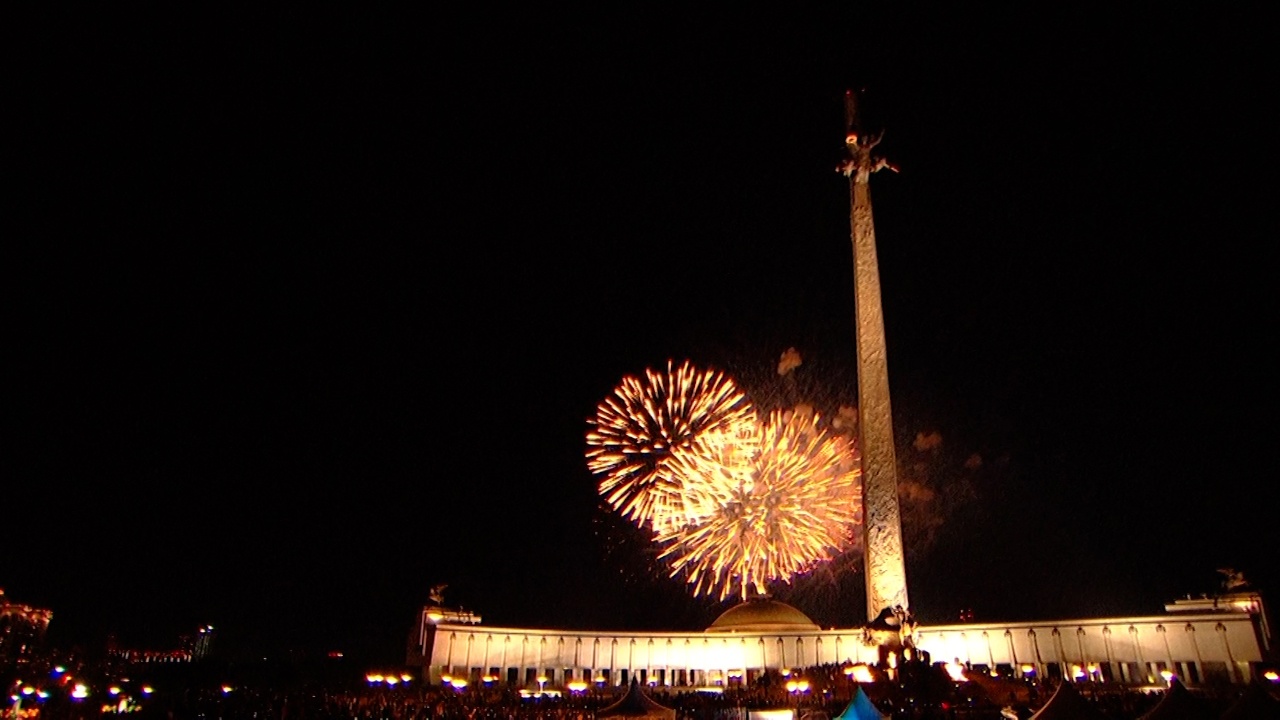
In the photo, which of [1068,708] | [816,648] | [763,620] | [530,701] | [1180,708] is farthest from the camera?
[763,620]

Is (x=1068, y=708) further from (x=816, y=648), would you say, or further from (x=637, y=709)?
(x=816, y=648)

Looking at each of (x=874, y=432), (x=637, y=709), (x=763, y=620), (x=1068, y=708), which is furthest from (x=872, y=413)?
(x=1068, y=708)

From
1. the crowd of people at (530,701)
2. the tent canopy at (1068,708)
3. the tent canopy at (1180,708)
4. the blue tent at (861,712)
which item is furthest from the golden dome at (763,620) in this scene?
the tent canopy at (1180,708)

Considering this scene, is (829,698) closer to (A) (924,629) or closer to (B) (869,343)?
(A) (924,629)

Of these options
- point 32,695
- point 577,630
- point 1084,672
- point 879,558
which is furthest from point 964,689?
point 32,695

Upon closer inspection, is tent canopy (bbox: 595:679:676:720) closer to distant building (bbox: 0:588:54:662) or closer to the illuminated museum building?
the illuminated museum building

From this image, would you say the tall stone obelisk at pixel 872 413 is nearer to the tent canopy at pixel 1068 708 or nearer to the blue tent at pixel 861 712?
the blue tent at pixel 861 712
